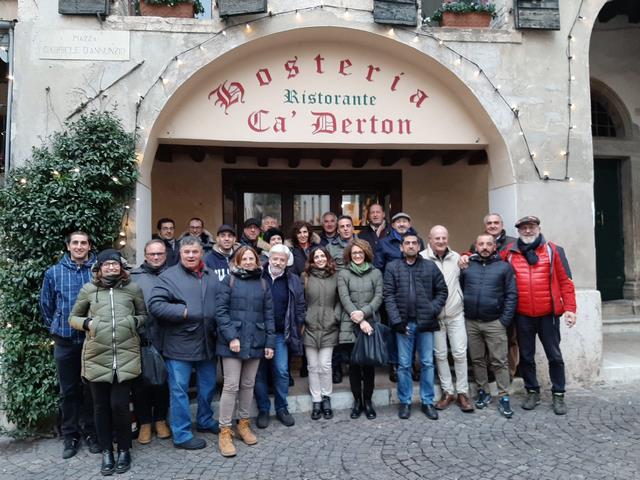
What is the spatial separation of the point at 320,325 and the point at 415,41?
134 inches

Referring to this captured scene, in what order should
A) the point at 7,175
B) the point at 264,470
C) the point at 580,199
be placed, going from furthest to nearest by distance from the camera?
the point at 580,199, the point at 7,175, the point at 264,470

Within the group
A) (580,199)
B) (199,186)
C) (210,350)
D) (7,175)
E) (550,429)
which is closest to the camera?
(210,350)

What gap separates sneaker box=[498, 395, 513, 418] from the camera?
4527 mm

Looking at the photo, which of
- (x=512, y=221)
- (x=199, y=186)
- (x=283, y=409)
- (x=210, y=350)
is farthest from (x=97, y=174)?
(x=512, y=221)

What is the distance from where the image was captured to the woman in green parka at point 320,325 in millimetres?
4430

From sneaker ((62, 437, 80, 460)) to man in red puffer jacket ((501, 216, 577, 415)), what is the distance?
13.8ft

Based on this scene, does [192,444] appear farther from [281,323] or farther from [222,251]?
[222,251]

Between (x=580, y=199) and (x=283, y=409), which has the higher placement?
(x=580, y=199)

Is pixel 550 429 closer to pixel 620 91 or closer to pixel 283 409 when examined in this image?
pixel 283 409

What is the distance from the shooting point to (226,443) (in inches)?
151

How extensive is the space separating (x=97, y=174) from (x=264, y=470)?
10.1 feet

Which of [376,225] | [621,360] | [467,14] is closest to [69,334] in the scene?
[376,225]

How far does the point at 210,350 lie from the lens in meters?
3.95

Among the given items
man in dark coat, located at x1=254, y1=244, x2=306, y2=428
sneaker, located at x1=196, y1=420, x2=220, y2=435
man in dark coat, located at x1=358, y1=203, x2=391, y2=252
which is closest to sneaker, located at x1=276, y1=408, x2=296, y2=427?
man in dark coat, located at x1=254, y1=244, x2=306, y2=428
